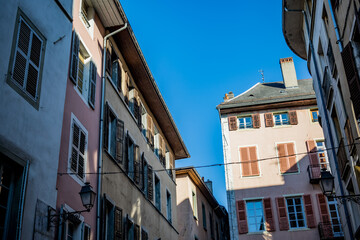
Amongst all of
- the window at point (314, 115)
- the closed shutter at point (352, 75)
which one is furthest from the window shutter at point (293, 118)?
the closed shutter at point (352, 75)

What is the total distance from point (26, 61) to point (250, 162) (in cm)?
2228

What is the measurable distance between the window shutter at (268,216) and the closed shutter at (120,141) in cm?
1513

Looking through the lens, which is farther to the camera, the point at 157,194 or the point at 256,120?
the point at 256,120

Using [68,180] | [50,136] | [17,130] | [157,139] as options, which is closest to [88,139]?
[68,180]

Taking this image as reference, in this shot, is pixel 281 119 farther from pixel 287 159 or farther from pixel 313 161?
pixel 313 161

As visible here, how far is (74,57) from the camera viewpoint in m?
13.1

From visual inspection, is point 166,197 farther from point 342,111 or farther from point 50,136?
point 50,136

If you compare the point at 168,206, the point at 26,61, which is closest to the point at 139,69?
the point at 168,206

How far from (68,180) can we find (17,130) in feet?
9.12

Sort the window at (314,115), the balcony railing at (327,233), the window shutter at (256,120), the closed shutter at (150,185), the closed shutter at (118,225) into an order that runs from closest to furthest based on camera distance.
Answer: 1. the closed shutter at (118,225)
2. the closed shutter at (150,185)
3. the balcony railing at (327,233)
4. the window at (314,115)
5. the window shutter at (256,120)

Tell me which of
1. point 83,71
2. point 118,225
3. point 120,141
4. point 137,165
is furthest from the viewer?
point 137,165

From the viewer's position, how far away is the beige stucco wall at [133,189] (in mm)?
15234

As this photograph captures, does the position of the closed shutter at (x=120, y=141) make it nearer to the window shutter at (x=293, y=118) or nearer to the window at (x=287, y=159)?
the window at (x=287, y=159)

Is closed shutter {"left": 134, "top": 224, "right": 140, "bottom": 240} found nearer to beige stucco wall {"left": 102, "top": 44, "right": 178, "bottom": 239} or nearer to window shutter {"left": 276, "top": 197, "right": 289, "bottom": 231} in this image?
beige stucco wall {"left": 102, "top": 44, "right": 178, "bottom": 239}
